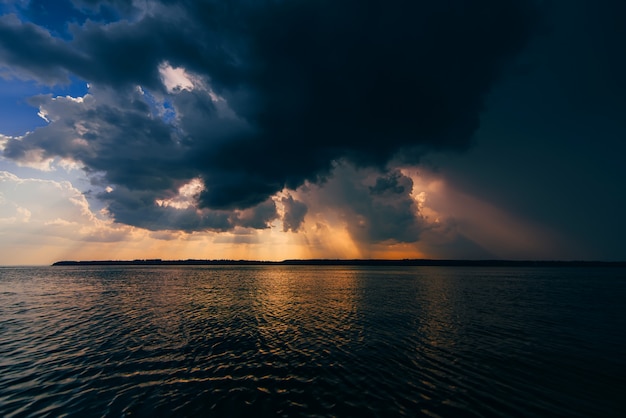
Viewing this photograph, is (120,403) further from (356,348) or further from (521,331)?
(521,331)

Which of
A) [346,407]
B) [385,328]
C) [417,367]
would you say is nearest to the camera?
[346,407]

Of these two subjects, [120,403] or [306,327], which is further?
[306,327]

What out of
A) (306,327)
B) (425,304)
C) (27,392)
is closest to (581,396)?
(306,327)

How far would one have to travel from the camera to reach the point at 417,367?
19906mm

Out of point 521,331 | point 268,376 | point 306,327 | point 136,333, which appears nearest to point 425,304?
point 521,331

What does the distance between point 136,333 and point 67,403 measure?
50.1 feet

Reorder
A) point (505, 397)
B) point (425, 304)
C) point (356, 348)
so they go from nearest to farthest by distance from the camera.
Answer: point (505, 397)
point (356, 348)
point (425, 304)

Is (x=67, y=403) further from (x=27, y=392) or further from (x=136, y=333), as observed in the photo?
(x=136, y=333)

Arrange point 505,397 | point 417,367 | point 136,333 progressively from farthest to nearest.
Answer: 1. point 136,333
2. point 417,367
3. point 505,397

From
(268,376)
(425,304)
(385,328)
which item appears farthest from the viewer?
(425,304)

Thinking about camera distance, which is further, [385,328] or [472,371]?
[385,328]

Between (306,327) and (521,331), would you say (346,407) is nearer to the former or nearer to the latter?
(306,327)

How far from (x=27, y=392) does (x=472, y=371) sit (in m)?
27.1

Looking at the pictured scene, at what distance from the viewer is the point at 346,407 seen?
14531mm
